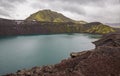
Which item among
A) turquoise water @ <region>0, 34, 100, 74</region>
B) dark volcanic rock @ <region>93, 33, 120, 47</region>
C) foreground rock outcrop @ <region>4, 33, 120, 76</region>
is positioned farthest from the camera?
dark volcanic rock @ <region>93, 33, 120, 47</region>

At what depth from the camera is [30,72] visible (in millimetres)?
52094

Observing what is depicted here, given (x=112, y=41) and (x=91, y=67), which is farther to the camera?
(x=112, y=41)

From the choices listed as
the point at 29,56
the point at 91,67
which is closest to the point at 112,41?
the point at 29,56

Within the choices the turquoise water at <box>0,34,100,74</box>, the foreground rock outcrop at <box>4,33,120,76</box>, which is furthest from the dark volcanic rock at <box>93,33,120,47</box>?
the foreground rock outcrop at <box>4,33,120,76</box>

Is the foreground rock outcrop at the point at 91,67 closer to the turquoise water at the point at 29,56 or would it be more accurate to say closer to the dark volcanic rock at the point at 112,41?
the turquoise water at the point at 29,56

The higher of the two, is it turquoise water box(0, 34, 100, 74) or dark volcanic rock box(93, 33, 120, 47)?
dark volcanic rock box(93, 33, 120, 47)

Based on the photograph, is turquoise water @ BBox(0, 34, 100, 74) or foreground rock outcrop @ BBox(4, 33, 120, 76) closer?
foreground rock outcrop @ BBox(4, 33, 120, 76)

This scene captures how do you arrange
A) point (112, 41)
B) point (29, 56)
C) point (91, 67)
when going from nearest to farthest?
point (91, 67), point (29, 56), point (112, 41)

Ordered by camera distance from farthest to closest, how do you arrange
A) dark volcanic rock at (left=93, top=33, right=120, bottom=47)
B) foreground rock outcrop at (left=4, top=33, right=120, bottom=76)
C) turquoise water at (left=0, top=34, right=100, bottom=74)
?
dark volcanic rock at (left=93, top=33, right=120, bottom=47), turquoise water at (left=0, top=34, right=100, bottom=74), foreground rock outcrop at (left=4, top=33, right=120, bottom=76)

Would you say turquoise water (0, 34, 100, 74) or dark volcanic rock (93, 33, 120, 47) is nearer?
turquoise water (0, 34, 100, 74)

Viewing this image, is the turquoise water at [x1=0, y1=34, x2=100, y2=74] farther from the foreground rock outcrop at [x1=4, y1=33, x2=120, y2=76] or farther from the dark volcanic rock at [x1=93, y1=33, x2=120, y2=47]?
Result: the foreground rock outcrop at [x1=4, y1=33, x2=120, y2=76]

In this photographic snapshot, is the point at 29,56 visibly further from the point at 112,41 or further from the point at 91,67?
the point at 112,41

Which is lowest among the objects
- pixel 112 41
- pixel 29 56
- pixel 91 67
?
pixel 29 56

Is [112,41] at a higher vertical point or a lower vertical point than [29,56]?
higher
